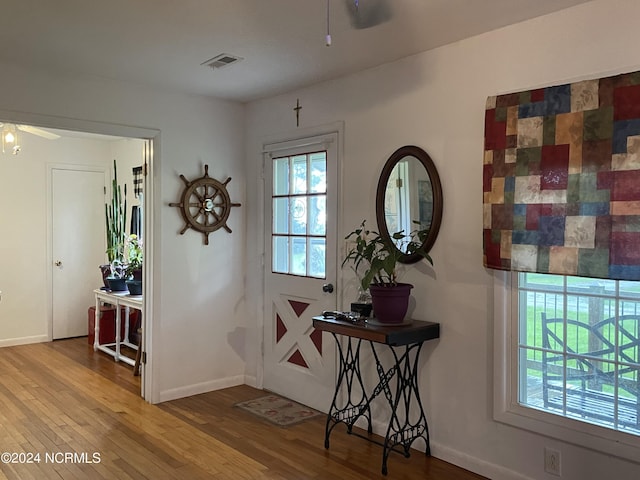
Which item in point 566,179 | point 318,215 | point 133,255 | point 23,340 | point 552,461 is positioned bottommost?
point 23,340

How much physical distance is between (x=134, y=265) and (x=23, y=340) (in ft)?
5.47

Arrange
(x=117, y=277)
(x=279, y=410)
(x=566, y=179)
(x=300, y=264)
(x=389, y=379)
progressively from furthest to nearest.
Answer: (x=117, y=277) → (x=300, y=264) → (x=279, y=410) → (x=389, y=379) → (x=566, y=179)

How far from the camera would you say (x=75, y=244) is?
6750 mm

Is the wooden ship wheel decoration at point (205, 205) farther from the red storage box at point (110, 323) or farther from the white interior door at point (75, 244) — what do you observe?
the white interior door at point (75, 244)

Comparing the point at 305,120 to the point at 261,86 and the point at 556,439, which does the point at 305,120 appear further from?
the point at 556,439

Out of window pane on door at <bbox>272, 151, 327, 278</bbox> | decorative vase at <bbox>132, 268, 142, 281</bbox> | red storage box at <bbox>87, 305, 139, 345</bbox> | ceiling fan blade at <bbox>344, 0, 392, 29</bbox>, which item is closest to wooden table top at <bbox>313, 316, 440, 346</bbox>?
window pane on door at <bbox>272, 151, 327, 278</bbox>

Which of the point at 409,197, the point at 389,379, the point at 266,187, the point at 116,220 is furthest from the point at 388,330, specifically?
the point at 116,220

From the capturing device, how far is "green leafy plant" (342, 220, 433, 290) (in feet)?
10.4

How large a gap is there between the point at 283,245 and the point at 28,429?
2233mm

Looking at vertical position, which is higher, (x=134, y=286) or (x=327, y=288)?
(x=327, y=288)

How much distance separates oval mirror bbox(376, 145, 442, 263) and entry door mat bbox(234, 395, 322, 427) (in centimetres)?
145

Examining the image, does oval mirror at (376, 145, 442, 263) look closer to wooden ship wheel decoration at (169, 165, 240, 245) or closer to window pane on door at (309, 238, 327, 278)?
window pane on door at (309, 238, 327, 278)

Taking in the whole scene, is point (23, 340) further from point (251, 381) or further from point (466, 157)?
point (466, 157)

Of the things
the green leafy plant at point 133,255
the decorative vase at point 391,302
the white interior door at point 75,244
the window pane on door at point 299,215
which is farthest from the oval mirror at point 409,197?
the white interior door at point 75,244
